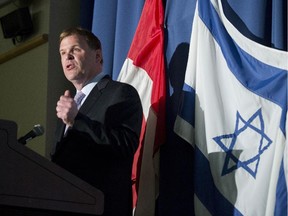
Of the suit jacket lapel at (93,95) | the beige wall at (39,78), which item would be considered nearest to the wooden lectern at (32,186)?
the suit jacket lapel at (93,95)

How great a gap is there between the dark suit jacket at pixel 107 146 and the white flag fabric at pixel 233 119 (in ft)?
1.42

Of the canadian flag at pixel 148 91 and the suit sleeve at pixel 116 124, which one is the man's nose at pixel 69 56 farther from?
the canadian flag at pixel 148 91

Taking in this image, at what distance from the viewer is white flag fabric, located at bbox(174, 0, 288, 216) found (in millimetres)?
2545

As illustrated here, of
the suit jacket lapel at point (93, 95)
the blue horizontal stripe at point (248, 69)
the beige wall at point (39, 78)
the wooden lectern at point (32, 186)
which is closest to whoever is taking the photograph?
the wooden lectern at point (32, 186)

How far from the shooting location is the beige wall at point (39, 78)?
367 centimetres

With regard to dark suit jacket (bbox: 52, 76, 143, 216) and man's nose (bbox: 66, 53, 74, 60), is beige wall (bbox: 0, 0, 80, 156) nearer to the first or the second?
man's nose (bbox: 66, 53, 74, 60)

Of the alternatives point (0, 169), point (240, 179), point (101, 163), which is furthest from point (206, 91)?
point (0, 169)

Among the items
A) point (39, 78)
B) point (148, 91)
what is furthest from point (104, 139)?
point (39, 78)

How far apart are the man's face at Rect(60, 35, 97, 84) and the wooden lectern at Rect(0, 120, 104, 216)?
984 mm

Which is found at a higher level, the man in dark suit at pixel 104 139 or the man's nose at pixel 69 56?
the man's nose at pixel 69 56

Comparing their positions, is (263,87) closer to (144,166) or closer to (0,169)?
(144,166)

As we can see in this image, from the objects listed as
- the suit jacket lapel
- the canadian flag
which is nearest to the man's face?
the suit jacket lapel

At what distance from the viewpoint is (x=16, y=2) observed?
3986 mm

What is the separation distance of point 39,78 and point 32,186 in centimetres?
211
